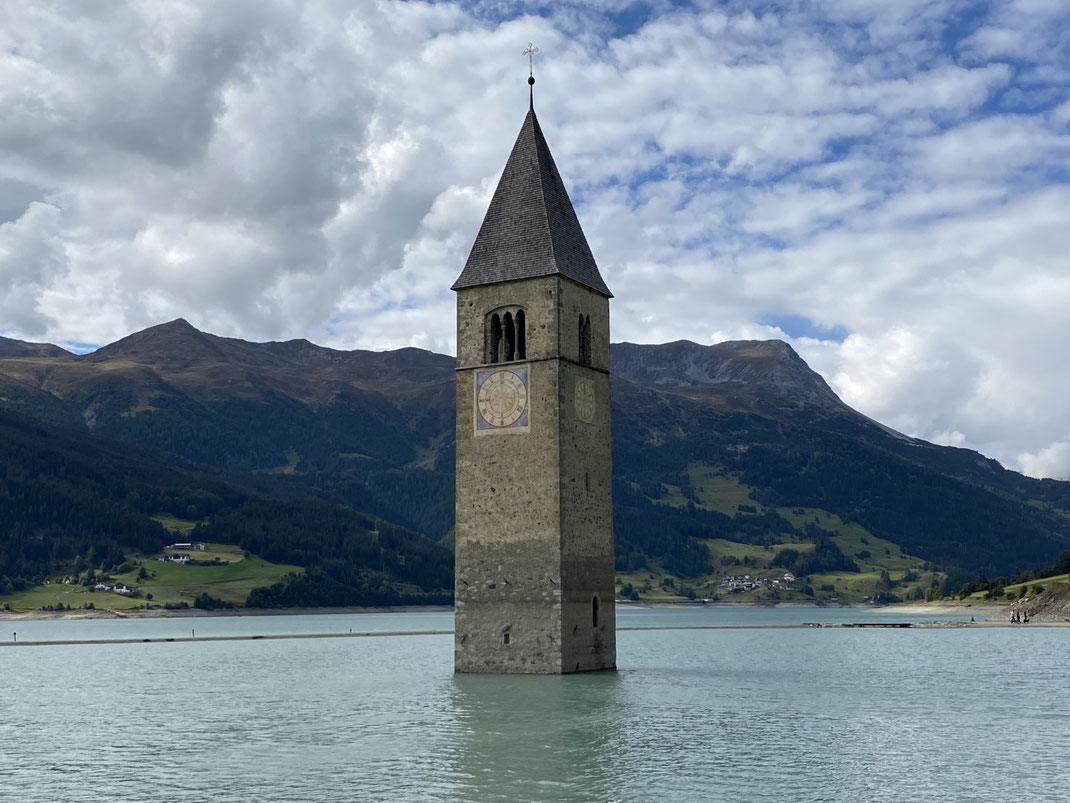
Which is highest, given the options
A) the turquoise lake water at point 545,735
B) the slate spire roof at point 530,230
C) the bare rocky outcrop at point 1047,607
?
the slate spire roof at point 530,230

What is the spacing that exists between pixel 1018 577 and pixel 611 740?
17545 cm

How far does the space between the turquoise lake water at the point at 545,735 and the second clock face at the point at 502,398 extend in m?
11.3

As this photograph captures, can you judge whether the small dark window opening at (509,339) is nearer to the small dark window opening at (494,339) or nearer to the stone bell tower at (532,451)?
the stone bell tower at (532,451)

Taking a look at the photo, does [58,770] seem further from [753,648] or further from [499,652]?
[753,648]

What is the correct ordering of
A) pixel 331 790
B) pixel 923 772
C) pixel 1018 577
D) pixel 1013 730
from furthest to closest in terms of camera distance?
pixel 1018 577 → pixel 1013 730 → pixel 923 772 → pixel 331 790

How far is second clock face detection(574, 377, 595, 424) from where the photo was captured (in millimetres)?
55656

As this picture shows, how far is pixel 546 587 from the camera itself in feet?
174

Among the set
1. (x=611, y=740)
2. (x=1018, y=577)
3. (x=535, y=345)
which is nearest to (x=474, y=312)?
(x=535, y=345)

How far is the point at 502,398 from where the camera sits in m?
55.4

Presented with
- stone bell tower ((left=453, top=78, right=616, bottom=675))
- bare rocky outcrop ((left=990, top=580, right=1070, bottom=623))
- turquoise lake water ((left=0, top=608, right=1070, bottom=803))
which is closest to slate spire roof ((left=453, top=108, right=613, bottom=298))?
stone bell tower ((left=453, top=78, right=616, bottom=675))

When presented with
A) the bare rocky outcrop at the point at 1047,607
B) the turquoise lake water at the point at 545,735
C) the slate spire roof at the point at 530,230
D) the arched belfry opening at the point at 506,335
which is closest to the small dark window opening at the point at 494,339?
the arched belfry opening at the point at 506,335

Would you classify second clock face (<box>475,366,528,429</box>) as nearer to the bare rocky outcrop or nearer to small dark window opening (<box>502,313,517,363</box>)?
small dark window opening (<box>502,313,517,363</box>)

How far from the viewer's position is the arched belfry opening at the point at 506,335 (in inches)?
2207

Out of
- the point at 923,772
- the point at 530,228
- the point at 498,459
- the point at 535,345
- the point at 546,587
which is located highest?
the point at 530,228
